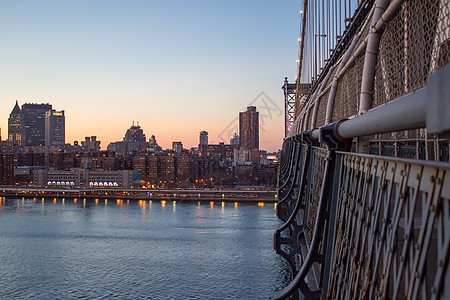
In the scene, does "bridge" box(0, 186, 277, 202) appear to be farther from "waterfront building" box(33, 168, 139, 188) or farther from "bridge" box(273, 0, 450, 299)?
"bridge" box(273, 0, 450, 299)

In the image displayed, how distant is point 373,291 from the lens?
93 centimetres

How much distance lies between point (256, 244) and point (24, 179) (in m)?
42.4

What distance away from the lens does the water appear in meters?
8.97

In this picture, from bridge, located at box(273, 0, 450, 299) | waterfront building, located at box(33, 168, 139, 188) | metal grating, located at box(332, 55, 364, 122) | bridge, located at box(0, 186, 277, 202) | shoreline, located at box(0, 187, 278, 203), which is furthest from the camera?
waterfront building, located at box(33, 168, 139, 188)

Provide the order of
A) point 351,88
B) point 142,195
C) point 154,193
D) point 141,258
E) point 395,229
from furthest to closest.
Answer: point 154,193
point 142,195
point 141,258
point 351,88
point 395,229

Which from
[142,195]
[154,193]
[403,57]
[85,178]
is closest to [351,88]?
[403,57]

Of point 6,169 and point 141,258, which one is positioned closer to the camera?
point 141,258

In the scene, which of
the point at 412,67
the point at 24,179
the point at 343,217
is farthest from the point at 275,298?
the point at 24,179

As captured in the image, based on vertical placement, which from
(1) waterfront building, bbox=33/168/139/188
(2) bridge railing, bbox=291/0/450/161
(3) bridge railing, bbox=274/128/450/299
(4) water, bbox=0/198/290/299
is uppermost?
(2) bridge railing, bbox=291/0/450/161

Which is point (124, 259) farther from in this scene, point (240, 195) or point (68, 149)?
point (68, 149)

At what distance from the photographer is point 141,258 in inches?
456

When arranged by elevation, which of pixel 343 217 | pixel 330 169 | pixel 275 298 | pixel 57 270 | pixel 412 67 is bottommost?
pixel 57 270

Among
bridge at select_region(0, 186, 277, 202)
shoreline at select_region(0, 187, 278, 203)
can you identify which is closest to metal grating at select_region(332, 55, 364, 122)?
shoreline at select_region(0, 187, 278, 203)

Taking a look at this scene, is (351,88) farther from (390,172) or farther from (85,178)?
(85,178)
